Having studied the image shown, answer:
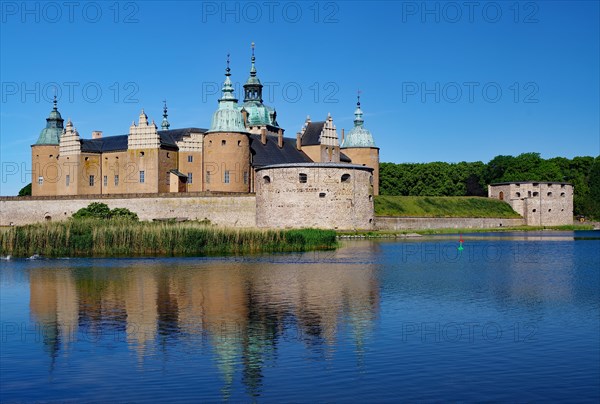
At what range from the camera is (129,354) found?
959cm

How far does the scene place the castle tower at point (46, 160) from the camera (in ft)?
163

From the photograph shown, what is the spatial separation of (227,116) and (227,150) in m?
2.09

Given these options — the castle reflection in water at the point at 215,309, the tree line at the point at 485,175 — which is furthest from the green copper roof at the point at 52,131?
the castle reflection in water at the point at 215,309

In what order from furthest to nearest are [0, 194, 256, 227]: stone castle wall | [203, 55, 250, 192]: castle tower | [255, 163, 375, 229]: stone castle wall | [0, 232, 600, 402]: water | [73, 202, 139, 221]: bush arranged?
[203, 55, 250, 192]: castle tower → [0, 194, 256, 227]: stone castle wall → [73, 202, 139, 221]: bush → [255, 163, 375, 229]: stone castle wall → [0, 232, 600, 402]: water

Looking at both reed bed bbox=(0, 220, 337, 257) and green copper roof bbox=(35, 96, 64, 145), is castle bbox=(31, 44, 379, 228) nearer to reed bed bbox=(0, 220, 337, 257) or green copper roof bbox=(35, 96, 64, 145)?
green copper roof bbox=(35, 96, 64, 145)

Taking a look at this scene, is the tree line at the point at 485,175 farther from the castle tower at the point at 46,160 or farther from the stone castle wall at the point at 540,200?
the castle tower at the point at 46,160

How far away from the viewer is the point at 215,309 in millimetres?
13477

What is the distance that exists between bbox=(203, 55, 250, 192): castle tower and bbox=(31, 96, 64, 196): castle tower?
11989mm

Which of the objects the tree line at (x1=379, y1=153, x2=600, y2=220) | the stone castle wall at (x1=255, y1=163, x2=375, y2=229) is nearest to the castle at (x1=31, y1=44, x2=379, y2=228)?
the stone castle wall at (x1=255, y1=163, x2=375, y2=229)

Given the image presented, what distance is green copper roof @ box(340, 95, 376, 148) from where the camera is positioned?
5616 centimetres

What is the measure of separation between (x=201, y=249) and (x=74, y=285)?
9.51m

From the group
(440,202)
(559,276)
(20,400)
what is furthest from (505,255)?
(440,202)

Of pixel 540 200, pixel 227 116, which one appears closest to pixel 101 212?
pixel 227 116

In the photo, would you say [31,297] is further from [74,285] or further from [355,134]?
[355,134]
